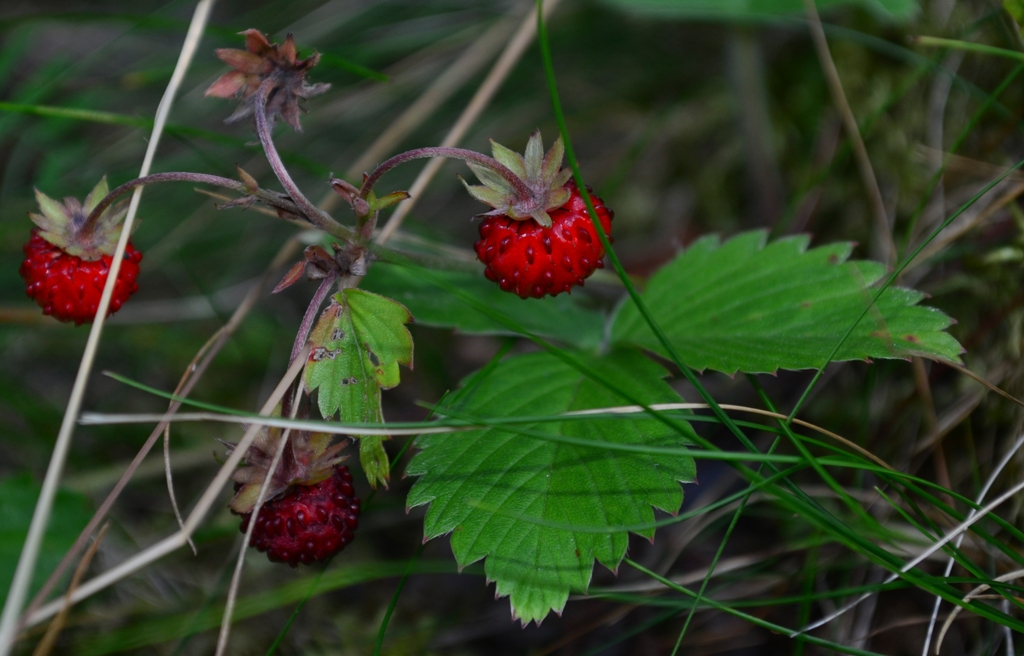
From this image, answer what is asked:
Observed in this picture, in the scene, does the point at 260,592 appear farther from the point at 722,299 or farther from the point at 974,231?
the point at 974,231

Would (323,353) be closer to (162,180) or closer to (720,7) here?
(162,180)

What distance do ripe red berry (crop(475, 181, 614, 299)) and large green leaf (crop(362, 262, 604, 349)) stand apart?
15.2 inches

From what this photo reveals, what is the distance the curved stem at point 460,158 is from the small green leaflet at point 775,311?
1.47 ft

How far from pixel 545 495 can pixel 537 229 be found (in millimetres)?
437

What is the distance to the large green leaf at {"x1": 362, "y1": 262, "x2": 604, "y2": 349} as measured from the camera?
1.65 metres

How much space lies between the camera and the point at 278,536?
1204 millimetres

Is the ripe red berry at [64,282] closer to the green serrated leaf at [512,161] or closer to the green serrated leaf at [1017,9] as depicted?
the green serrated leaf at [512,161]

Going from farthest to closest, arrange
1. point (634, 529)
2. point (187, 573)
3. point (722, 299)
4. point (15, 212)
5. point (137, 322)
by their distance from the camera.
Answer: point (15, 212)
point (137, 322)
point (187, 573)
point (722, 299)
point (634, 529)

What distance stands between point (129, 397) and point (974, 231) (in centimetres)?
240

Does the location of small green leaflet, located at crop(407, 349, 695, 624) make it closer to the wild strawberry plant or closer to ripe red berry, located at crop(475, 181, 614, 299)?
the wild strawberry plant

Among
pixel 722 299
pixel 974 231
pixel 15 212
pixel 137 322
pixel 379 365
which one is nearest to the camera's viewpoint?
pixel 379 365

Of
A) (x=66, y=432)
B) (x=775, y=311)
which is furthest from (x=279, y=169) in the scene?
(x=775, y=311)

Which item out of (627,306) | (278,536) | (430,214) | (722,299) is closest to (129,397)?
(430,214)

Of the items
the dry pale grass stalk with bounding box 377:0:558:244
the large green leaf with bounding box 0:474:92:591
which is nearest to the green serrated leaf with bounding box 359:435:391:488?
the dry pale grass stalk with bounding box 377:0:558:244
